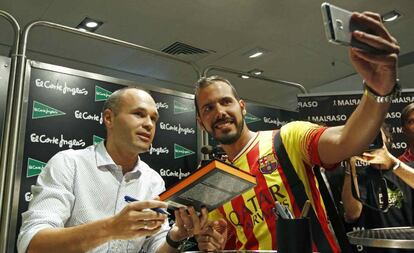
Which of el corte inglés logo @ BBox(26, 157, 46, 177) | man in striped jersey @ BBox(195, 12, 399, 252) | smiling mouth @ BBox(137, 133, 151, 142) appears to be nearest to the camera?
man in striped jersey @ BBox(195, 12, 399, 252)

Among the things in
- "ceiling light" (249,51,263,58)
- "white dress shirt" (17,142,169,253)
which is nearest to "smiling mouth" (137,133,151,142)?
"white dress shirt" (17,142,169,253)

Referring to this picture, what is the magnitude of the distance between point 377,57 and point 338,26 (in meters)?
0.19

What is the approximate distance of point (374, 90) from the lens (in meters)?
1.00

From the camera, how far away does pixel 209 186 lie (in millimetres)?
1056

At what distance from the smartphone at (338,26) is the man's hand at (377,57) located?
0.01 metres

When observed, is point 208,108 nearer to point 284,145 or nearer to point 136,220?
point 284,145

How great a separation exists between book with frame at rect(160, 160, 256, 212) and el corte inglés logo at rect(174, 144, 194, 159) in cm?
177

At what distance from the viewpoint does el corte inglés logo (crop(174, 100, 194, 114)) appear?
3101 millimetres

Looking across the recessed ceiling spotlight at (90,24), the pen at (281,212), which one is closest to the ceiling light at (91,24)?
the recessed ceiling spotlight at (90,24)

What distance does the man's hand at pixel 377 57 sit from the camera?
0.80m

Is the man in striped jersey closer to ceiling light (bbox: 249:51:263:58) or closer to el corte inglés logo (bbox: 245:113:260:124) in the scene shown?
el corte inglés logo (bbox: 245:113:260:124)

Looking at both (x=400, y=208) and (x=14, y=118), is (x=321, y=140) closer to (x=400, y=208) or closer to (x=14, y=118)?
(x=400, y=208)

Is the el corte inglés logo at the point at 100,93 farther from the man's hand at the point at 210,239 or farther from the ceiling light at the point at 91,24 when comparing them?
the ceiling light at the point at 91,24

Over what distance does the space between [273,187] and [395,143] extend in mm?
2324
